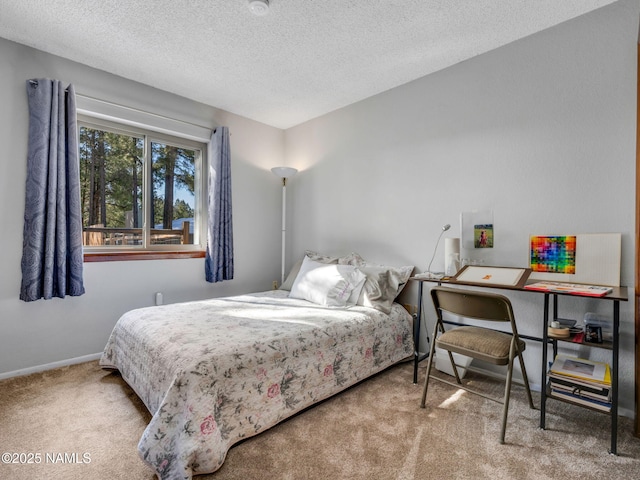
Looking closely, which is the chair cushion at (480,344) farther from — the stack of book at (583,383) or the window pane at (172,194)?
the window pane at (172,194)

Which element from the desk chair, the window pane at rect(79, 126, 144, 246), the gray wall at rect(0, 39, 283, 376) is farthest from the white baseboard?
the desk chair

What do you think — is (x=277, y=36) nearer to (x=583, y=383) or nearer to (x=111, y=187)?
(x=111, y=187)

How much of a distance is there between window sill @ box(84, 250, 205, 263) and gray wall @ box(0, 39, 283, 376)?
5 centimetres

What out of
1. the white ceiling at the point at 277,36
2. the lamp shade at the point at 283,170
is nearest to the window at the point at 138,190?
the white ceiling at the point at 277,36

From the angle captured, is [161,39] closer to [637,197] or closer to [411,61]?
[411,61]

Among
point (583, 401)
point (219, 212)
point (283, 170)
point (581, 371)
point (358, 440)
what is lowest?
point (358, 440)

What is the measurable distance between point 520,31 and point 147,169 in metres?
3.31

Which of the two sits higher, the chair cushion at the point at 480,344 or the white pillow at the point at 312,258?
the white pillow at the point at 312,258

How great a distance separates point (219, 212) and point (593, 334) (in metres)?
→ 3.09

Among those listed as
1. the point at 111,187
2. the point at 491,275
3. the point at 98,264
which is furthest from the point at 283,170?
the point at 491,275

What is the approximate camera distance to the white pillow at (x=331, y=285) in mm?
2719

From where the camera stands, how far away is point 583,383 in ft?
5.49

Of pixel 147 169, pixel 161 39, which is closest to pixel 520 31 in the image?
pixel 161 39

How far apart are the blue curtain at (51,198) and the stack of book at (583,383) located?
333cm
